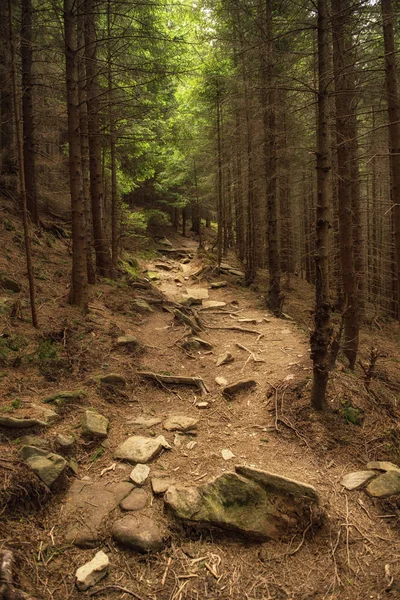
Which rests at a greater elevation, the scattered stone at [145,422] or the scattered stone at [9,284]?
the scattered stone at [9,284]

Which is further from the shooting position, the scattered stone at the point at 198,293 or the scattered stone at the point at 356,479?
the scattered stone at the point at 198,293

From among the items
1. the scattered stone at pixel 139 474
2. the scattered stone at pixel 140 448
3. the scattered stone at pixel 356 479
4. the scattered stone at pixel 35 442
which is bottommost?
the scattered stone at pixel 356 479

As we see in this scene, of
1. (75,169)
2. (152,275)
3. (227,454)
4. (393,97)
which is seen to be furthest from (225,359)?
(152,275)

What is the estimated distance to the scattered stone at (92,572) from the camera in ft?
9.57

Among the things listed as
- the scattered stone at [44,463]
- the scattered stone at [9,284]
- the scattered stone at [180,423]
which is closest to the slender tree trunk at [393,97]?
the scattered stone at [180,423]

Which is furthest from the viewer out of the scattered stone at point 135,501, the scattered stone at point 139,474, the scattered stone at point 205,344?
the scattered stone at point 205,344

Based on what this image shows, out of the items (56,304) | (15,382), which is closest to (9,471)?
(15,382)

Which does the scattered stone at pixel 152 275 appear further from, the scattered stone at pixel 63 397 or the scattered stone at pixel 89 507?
the scattered stone at pixel 89 507

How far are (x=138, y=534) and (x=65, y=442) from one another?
1.52m

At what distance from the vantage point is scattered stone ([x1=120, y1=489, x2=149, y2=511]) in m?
3.71

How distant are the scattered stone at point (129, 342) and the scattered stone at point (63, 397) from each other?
1982 millimetres

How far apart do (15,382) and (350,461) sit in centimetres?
483

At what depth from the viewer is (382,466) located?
4457 millimetres

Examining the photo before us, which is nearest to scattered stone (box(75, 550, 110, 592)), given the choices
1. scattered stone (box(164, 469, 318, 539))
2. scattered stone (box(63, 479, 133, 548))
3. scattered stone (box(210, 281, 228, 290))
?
scattered stone (box(63, 479, 133, 548))
